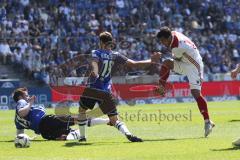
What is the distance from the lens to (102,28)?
41.9 m

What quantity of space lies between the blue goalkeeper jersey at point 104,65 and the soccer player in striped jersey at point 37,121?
126 cm

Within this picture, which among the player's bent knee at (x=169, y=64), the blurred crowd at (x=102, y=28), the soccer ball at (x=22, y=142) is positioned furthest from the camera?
the blurred crowd at (x=102, y=28)

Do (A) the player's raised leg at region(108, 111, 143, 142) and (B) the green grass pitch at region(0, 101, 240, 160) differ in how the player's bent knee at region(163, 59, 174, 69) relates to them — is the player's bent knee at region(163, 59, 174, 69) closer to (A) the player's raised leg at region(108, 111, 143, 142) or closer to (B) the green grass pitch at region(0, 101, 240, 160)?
(B) the green grass pitch at region(0, 101, 240, 160)

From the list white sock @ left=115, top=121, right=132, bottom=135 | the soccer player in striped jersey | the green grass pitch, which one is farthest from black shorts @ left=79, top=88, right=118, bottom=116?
the soccer player in striped jersey

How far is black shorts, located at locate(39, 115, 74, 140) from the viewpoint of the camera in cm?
1575

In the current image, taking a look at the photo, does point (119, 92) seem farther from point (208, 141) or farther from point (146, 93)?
point (208, 141)

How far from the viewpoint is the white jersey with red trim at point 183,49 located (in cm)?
1570

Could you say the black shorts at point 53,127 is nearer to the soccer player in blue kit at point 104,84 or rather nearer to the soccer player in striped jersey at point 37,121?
the soccer player in striped jersey at point 37,121

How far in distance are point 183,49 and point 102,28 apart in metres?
26.4

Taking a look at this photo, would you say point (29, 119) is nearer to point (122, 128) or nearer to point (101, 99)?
point (101, 99)

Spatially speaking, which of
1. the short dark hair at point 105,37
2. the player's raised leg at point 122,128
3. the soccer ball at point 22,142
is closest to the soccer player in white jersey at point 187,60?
the short dark hair at point 105,37

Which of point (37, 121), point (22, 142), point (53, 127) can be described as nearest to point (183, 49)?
point (53, 127)

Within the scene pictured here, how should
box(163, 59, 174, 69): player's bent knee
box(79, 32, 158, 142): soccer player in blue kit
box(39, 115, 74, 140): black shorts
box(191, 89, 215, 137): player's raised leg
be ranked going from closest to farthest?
1. box(79, 32, 158, 142): soccer player in blue kit
2. box(191, 89, 215, 137): player's raised leg
3. box(39, 115, 74, 140): black shorts
4. box(163, 59, 174, 69): player's bent knee

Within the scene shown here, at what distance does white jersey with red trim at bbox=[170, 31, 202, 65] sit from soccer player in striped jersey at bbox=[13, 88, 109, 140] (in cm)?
279
